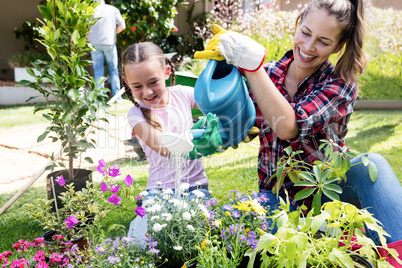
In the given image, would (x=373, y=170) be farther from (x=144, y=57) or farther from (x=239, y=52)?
(x=144, y=57)

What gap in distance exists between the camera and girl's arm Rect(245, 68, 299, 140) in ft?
3.91

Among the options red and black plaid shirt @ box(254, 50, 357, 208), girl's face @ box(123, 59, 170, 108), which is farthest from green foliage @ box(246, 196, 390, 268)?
girl's face @ box(123, 59, 170, 108)

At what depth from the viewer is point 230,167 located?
9.45ft

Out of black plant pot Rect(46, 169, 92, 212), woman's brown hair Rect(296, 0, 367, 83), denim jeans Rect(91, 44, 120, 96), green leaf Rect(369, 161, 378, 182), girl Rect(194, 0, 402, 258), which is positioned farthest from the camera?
denim jeans Rect(91, 44, 120, 96)

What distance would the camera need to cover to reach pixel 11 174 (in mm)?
2789

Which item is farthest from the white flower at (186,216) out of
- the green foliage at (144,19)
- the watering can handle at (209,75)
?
the green foliage at (144,19)

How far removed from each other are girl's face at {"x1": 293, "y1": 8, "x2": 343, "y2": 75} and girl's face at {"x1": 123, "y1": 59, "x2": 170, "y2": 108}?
614 mm

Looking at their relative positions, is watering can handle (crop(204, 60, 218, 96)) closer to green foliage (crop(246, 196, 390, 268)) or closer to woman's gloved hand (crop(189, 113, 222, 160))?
woman's gloved hand (crop(189, 113, 222, 160))

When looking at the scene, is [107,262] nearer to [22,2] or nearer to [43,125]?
[43,125]

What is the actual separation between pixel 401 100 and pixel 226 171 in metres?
3.33

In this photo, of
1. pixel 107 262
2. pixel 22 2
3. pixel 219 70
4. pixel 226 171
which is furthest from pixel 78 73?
pixel 22 2

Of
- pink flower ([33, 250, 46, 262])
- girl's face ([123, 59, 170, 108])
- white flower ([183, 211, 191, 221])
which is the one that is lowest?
pink flower ([33, 250, 46, 262])

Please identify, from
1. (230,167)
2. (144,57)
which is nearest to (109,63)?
(230,167)

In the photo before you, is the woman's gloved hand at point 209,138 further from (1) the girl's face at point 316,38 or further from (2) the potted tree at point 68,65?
(2) the potted tree at point 68,65
